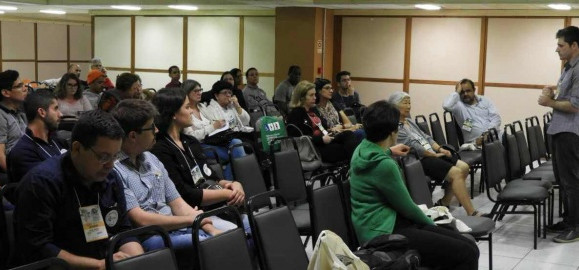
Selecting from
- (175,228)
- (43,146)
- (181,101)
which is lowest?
(175,228)

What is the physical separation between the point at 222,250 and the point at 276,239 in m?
0.42

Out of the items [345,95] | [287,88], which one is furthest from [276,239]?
[287,88]

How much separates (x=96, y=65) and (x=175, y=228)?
9.18 meters

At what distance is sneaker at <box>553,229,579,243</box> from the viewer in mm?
5727

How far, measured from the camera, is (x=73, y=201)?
2.68 m

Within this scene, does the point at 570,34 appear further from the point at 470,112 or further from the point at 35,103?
the point at 35,103

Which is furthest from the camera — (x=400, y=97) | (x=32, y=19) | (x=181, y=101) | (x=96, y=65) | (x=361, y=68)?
(x=32, y=19)

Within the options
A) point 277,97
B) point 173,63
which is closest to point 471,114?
point 277,97

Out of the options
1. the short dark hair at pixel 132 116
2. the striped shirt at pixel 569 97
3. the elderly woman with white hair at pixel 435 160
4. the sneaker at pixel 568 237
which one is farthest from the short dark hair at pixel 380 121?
the sneaker at pixel 568 237

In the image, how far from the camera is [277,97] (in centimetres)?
1074

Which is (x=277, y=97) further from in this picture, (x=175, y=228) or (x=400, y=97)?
(x=175, y=228)

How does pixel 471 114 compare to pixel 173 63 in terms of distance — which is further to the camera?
pixel 173 63

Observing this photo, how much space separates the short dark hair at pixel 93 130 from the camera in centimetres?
265

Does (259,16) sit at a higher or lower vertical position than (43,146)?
higher
